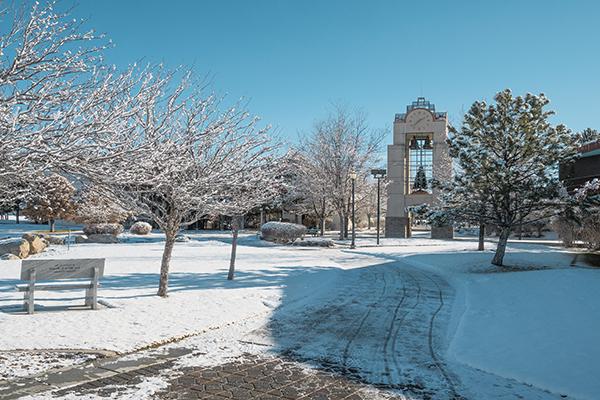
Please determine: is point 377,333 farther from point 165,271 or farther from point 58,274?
point 58,274

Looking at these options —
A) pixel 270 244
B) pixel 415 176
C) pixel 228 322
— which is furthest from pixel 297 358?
pixel 415 176

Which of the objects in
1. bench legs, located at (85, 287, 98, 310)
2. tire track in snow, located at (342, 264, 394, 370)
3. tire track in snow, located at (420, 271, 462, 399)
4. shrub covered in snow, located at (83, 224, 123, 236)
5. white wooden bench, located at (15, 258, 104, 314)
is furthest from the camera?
shrub covered in snow, located at (83, 224, 123, 236)

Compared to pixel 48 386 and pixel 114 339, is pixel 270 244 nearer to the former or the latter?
pixel 114 339

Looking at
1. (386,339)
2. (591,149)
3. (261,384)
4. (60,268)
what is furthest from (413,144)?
(261,384)

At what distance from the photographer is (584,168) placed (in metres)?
21.5

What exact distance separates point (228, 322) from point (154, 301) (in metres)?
2.06

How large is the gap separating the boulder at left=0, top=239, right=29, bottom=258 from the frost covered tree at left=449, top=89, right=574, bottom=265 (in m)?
18.0

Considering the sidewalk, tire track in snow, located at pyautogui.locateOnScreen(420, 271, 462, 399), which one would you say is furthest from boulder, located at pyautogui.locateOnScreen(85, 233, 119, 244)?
the sidewalk

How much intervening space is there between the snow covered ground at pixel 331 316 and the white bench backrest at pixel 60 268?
0.60 m

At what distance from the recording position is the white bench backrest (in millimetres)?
8320

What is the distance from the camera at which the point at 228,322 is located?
8.48 metres

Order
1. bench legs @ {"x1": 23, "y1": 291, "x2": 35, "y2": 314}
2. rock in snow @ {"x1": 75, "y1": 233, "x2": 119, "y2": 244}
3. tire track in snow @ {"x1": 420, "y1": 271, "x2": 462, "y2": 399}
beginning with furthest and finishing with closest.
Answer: rock in snow @ {"x1": 75, "y1": 233, "x2": 119, "y2": 244} → bench legs @ {"x1": 23, "y1": 291, "x2": 35, "y2": 314} → tire track in snow @ {"x1": 420, "y1": 271, "x2": 462, "y2": 399}

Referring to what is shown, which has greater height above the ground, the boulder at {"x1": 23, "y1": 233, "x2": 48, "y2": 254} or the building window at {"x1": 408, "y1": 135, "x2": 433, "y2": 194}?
the building window at {"x1": 408, "y1": 135, "x2": 433, "y2": 194}

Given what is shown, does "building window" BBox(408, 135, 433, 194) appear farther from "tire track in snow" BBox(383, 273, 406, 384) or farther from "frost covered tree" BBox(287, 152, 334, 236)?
"tire track in snow" BBox(383, 273, 406, 384)
